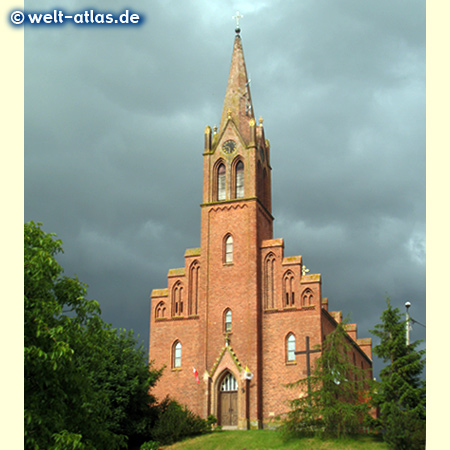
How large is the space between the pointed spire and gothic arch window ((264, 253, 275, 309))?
986 cm

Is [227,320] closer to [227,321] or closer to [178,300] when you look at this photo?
[227,321]

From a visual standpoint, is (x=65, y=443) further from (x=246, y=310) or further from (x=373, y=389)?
(x=246, y=310)

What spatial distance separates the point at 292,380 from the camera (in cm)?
3934

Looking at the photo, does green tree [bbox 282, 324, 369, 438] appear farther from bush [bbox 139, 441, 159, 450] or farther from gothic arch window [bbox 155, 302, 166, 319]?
gothic arch window [bbox 155, 302, 166, 319]

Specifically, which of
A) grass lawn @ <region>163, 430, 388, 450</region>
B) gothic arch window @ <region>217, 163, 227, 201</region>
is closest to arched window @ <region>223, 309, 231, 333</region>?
grass lawn @ <region>163, 430, 388, 450</region>

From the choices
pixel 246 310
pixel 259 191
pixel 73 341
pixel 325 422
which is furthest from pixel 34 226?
pixel 259 191

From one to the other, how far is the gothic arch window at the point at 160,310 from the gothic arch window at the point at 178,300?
85 cm

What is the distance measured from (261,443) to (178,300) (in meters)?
14.7

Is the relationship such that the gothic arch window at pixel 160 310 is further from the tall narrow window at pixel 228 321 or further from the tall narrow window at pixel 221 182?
the tall narrow window at pixel 221 182

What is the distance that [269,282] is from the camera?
42.5 meters

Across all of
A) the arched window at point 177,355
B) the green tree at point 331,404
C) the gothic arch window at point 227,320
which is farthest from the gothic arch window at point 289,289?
the arched window at point 177,355

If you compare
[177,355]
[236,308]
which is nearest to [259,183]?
[236,308]

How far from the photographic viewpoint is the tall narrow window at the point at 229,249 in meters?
43.9

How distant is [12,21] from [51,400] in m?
9.57
